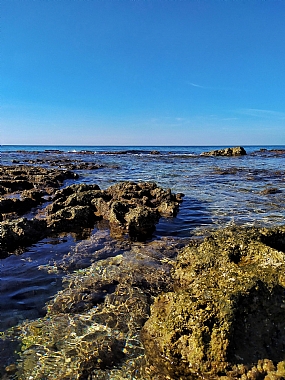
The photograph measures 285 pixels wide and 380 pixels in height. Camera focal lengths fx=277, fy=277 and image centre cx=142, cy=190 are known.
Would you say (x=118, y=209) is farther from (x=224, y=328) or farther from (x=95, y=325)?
(x=224, y=328)

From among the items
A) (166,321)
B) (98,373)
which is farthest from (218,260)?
(98,373)

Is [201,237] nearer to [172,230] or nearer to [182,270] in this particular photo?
[172,230]

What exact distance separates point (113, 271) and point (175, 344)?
86.7 inches

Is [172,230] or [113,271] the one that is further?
[172,230]

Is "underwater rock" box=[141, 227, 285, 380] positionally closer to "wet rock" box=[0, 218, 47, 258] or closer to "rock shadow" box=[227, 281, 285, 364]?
"rock shadow" box=[227, 281, 285, 364]

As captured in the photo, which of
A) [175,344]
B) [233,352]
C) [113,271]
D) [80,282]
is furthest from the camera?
[113,271]

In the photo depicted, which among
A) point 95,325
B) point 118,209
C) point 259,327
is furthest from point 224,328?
point 118,209

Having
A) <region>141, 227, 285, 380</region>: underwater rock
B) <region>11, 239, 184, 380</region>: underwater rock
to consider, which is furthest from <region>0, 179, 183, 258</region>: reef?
<region>141, 227, 285, 380</region>: underwater rock

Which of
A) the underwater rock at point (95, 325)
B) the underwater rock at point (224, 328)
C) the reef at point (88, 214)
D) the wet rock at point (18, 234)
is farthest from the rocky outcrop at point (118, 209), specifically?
the underwater rock at point (224, 328)

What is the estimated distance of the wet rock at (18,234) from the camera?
20.4ft

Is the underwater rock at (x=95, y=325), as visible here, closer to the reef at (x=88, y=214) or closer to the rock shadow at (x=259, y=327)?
the rock shadow at (x=259, y=327)

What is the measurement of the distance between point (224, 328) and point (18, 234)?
5169mm

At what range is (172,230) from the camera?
757 centimetres

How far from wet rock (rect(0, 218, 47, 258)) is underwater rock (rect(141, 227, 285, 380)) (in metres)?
4.00
